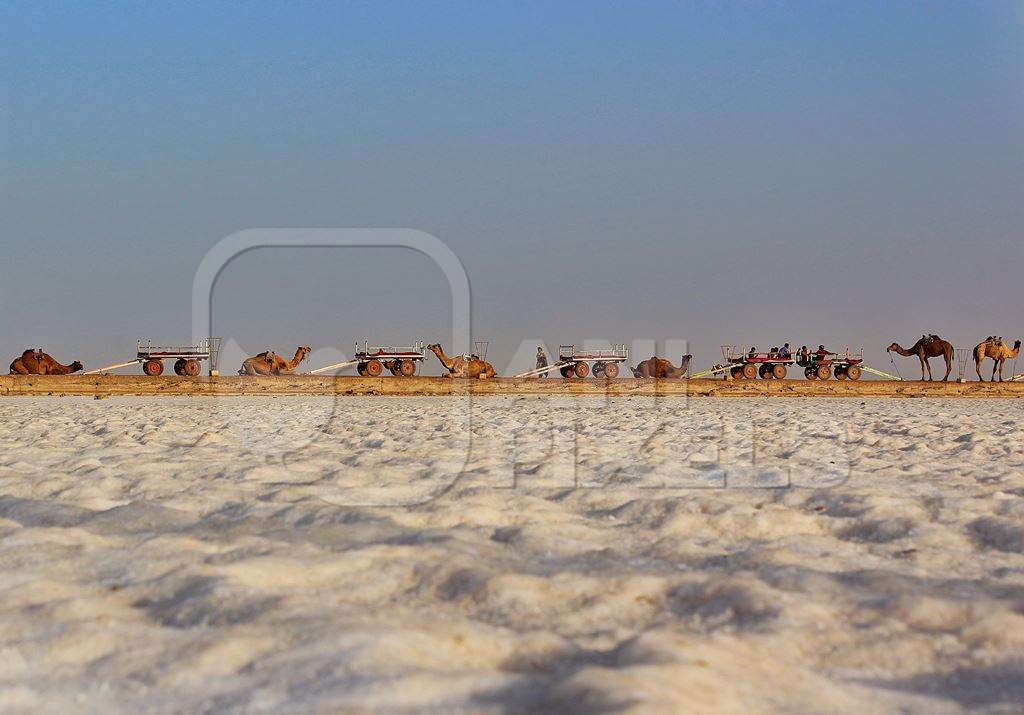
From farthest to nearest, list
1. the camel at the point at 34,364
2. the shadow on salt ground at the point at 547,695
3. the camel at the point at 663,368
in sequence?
the camel at the point at 663,368 → the camel at the point at 34,364 → the shadow on salt ground at the point at 547,695

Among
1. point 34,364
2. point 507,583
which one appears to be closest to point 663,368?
point 34,364

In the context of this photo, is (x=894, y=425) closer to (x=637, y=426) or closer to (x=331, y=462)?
(x=637, y=426)

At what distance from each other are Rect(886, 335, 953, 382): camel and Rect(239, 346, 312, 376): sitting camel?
890 inches

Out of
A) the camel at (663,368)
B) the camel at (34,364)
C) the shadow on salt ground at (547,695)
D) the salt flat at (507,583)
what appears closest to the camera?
the shadow on salt ground at (547,695)

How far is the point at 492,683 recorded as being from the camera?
96.3 inches

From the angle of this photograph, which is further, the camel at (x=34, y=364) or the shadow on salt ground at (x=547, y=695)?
the camel at (x=34, y=364)

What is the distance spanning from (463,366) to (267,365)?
685cm

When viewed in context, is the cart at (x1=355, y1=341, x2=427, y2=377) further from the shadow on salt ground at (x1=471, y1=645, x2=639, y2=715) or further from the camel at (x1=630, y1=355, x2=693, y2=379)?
the shadow on salt ground at (x1=471, y1=645, x2=639, y2=715)

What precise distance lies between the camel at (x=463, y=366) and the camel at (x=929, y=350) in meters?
15.9

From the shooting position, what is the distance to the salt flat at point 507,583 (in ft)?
8.05

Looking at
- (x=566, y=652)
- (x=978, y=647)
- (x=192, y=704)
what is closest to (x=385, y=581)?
(x=566, y=652)

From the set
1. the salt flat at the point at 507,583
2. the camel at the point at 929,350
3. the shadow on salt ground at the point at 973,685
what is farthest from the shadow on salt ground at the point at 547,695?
the camel at the point at 929,350

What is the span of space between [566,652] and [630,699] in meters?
0.53

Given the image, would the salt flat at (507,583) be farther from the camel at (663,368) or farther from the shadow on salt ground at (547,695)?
the camel at (663,368)
